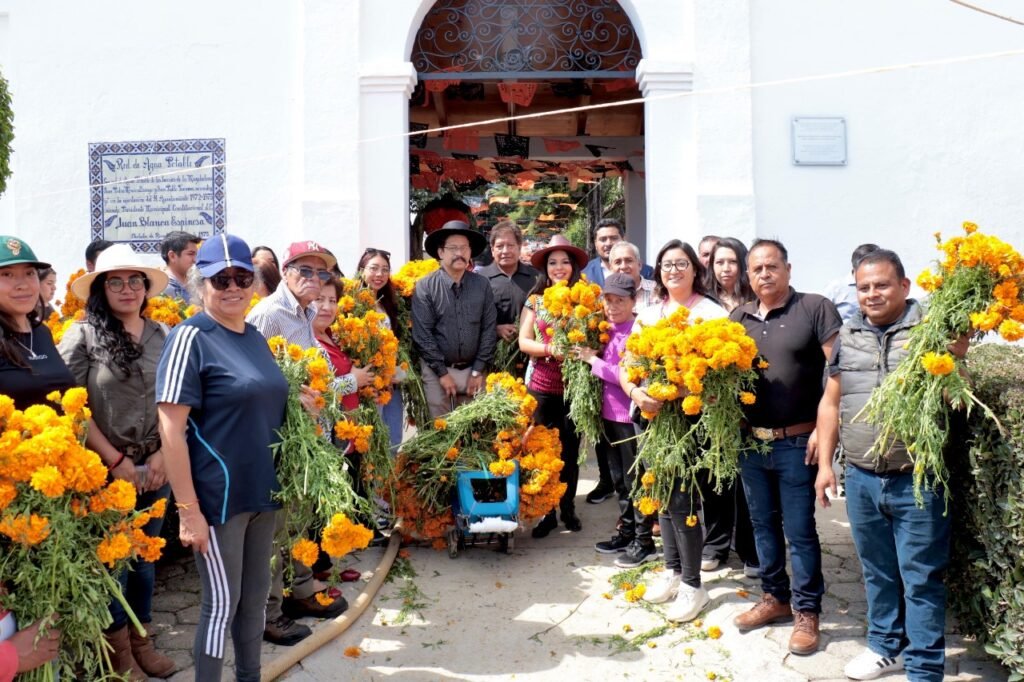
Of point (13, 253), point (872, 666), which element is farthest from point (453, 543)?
point (13, 253)

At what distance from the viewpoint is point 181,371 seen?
304 cm

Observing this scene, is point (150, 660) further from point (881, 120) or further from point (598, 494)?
point (881, 120)

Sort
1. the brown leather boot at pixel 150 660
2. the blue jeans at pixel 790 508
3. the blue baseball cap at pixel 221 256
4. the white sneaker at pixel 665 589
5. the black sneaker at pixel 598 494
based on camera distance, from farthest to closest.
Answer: the black sneaker at pixel 598 494
the white sneaker at pixel 665 589
the blue jeans at pixel 790 508
the brown leather boot at pixel 150 660
the blue baseball cap at pixel 221 256

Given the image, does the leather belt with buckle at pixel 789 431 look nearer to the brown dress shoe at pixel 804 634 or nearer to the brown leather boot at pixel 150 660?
the brown dress shoe at pixel 804 634

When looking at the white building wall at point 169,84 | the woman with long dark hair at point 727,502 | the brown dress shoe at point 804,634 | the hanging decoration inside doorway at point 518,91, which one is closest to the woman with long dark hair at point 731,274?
the woman with long dark hair at point 727,502

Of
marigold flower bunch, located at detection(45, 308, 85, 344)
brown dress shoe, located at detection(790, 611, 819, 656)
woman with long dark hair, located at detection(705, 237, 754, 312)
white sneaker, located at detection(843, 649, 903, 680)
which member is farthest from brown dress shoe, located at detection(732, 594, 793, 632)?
marigold flower bunch, located at detection(45, 308, 85, 344)

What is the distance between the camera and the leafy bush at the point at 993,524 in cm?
335

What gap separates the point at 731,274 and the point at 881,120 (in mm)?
3357

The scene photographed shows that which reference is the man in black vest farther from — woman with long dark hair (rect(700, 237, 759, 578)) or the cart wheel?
the cart wheel

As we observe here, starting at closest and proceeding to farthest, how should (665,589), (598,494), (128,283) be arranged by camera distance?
(128,283), (665,589), (598,494)

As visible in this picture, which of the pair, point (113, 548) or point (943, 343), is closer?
point (113, 548)

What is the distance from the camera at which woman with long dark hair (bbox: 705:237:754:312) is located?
5.27 metres

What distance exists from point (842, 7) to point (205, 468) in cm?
689

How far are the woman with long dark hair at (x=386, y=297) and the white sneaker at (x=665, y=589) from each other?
2021 mm
